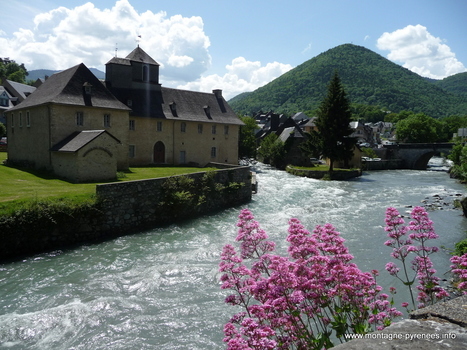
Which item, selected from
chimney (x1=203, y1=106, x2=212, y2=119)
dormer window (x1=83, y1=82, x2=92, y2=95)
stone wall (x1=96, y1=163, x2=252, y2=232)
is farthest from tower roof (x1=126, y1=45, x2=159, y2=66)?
stone wall (x1=96, y1=163, x2=252, y2=232)

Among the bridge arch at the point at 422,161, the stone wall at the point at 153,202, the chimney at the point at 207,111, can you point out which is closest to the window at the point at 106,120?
the stone wall at the point at 153,202

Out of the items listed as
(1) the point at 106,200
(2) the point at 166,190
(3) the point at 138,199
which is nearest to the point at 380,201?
(2) the point at 166,190

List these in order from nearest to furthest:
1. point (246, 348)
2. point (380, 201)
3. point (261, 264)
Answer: point (246, 348)
point (261, 264)
point (380, 201)

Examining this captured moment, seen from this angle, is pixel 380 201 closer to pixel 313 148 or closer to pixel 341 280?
pixel 313 148

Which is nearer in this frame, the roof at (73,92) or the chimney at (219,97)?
the roof at (73,92)

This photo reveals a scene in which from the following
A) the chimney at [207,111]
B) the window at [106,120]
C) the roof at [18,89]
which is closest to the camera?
the window at [106,120]

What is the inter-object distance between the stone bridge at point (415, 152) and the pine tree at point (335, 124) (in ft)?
89.2

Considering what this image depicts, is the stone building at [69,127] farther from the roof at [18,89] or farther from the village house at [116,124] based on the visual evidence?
the roof at [18,89]

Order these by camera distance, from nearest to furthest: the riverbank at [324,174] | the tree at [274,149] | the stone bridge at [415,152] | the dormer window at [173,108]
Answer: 1. the dormer window at [173,108]
2. the riverbank at [324,174]
3. the tree at [274,149]
4. the stone bridge at [415,152]

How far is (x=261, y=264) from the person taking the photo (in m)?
5.09

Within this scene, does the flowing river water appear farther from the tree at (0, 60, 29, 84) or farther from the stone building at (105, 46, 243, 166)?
the tree at (0, 60, 29, 84)

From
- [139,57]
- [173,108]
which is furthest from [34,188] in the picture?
[139,57]

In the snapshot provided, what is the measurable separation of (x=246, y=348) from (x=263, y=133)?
80674mm

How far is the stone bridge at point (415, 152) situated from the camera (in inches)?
2611
